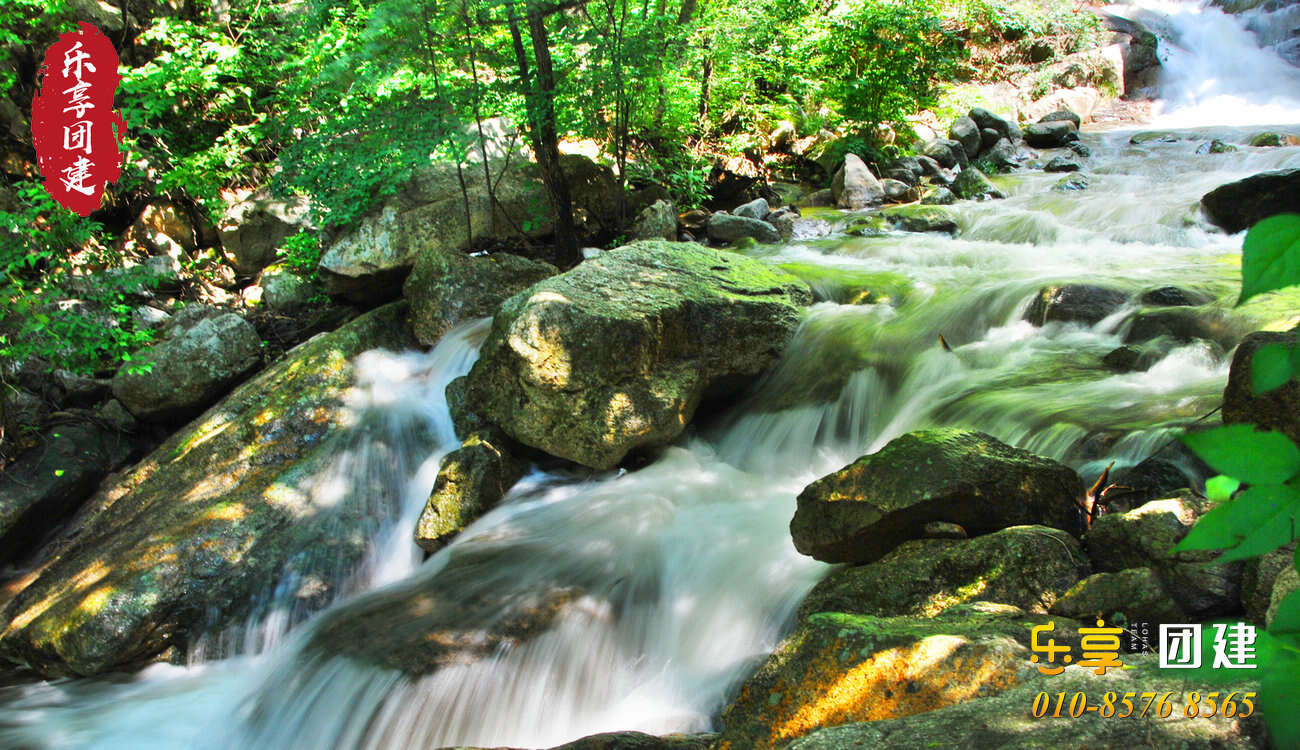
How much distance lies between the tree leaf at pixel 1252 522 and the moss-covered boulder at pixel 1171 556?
5.95ft

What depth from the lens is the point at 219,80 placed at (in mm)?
9383

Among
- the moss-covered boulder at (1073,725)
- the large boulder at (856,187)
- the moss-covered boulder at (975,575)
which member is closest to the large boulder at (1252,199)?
the large boulder at (856,187)

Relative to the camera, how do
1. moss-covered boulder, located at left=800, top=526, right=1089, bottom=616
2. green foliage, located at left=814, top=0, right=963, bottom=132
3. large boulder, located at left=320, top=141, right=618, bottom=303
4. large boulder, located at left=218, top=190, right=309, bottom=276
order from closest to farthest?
1. moss-covered boulder, located at left=800, top=526, right=1089, bottom=616
2. large boulder, located at left=320, top=141, right=618, bottom=303
3. large boulder, located at left=218, top=190, right=309, bottom=276
4. green foliage, located at left=814, top=0, right=963, bottom=132

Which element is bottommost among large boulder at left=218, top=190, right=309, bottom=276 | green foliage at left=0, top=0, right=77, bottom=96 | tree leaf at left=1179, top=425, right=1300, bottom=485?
tree leaf at left=1179, top=425, right=1300, bottom=485

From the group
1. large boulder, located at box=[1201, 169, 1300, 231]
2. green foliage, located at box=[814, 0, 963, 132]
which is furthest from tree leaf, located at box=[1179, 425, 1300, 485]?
green foliage, located at box=[814, 0, 963, 132]

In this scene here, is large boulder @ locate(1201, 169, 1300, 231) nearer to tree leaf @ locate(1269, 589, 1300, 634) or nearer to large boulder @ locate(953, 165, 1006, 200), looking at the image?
large boulder @ locate(953, 165, 1006, 200)

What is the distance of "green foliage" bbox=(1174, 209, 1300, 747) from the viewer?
0.67m

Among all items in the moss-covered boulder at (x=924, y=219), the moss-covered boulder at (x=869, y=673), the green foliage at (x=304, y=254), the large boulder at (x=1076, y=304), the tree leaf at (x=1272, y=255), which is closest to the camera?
the tree leaf at (x=1272, y=255)

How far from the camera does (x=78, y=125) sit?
7891mm

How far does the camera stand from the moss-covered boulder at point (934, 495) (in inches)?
121

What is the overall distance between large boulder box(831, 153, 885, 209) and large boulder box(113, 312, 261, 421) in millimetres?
7371

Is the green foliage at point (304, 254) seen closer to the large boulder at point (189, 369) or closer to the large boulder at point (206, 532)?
the large boulder at point (189, 369)

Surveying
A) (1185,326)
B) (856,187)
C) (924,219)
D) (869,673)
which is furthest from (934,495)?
(856,187)

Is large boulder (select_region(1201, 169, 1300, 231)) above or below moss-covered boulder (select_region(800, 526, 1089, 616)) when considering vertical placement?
above
